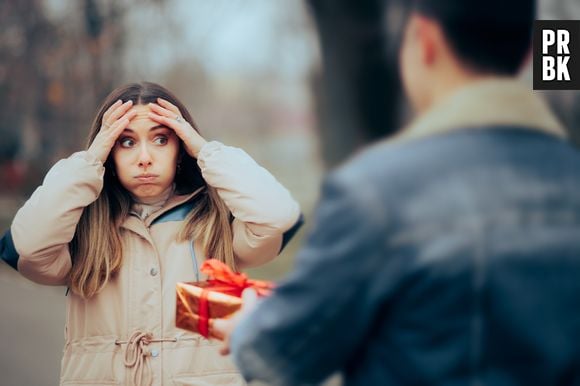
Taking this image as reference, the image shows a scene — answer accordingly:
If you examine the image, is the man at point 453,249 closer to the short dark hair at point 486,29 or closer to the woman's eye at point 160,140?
the short dark hair at point 486,29

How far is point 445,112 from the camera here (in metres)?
1.45

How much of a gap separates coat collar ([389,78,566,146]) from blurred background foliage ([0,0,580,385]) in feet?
0.62

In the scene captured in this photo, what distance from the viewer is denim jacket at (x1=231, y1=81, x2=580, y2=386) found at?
1.37 meters

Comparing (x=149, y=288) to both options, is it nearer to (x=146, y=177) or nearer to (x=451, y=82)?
(x=146, y=177)

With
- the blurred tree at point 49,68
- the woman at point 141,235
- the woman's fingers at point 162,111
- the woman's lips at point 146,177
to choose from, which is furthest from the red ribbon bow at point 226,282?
the blurred tree at point 49,68

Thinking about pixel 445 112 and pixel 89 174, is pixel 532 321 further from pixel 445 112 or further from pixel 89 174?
pixel 89 174

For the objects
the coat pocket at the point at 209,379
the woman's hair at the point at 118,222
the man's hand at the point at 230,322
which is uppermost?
the woman's hair at the point at 118,222

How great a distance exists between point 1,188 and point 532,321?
10976mm

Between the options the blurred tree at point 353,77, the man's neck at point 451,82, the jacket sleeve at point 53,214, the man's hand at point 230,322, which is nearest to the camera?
the man's neck at point 451,82

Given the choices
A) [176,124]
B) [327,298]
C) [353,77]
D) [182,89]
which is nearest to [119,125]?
[176,124]

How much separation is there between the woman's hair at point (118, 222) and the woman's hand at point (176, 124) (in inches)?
1.3

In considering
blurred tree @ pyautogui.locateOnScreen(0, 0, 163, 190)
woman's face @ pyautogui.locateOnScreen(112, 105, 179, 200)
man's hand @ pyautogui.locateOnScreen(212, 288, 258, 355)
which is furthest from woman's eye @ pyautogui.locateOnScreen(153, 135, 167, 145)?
blurred tree @ pyautogui.locateOnScreen(0, 0, 163, 190)

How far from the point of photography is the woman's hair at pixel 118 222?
2121 millimetres

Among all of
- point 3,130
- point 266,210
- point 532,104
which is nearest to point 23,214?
point 266,210
